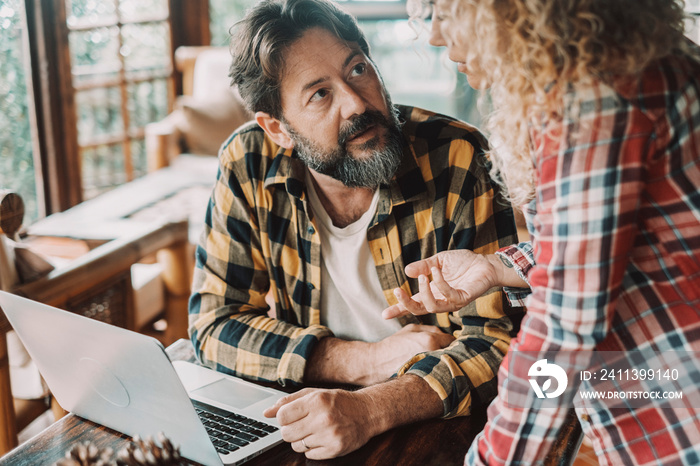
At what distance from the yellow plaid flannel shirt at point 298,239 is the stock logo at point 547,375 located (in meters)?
0.46

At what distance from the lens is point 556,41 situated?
69cm

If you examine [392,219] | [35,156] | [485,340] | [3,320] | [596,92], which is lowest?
[35,156]

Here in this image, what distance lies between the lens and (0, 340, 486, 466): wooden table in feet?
3.07

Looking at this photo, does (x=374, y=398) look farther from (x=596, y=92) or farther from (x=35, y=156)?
(x=35, y=156)

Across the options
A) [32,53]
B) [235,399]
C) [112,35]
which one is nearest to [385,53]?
[112,35]

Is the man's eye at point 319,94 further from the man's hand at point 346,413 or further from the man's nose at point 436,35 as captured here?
the man's hand at point 346,413

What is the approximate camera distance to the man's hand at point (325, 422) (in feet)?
3.09

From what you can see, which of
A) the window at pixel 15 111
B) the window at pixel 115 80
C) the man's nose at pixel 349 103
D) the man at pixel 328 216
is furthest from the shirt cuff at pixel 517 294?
the window at pixel 115 80

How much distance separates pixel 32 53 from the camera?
3383mm

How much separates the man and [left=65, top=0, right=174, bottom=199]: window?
2.62m

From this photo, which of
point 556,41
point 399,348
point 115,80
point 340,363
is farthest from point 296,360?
point 115,80

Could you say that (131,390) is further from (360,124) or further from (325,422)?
(360,124)

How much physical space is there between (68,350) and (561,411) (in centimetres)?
70

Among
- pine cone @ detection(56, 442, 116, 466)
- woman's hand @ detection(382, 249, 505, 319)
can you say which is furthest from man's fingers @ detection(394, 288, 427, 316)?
Result: pine cone @ detection(56, 442, 116, 466)
